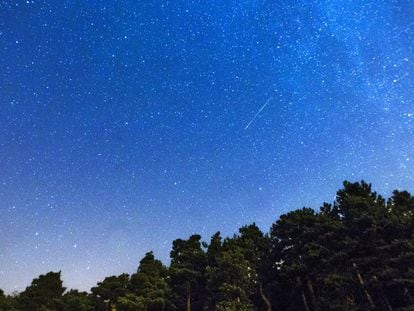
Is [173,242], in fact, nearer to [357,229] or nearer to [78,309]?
[78,309]

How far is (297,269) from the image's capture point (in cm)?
3603

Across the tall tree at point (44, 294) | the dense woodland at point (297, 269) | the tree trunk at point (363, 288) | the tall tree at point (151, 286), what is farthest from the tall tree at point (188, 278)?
the tree trunk at point (363, 288)

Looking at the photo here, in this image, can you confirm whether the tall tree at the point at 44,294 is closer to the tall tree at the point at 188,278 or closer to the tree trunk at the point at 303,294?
the tall tree at the point at 188,278

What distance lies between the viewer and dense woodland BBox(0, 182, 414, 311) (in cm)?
3100

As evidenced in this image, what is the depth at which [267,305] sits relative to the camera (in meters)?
39.8

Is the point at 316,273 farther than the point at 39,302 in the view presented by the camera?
No

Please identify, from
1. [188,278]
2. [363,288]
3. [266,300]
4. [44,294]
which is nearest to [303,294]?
[266,300]

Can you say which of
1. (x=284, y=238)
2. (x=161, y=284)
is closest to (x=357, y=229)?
(x=284, y=238)

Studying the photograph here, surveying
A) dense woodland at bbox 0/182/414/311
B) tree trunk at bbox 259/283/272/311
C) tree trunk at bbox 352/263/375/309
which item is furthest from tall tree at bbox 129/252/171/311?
tree trunk at bbox 352/263/375/309

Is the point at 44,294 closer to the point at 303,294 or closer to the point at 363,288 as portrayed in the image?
the point at 303,294

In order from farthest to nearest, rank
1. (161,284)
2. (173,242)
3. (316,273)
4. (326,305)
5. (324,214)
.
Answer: (173,242) → (161,284) → (324,214) → (316,273) → (326,305)

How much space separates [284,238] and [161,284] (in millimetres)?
16362

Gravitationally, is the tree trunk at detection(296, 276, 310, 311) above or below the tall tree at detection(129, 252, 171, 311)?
below

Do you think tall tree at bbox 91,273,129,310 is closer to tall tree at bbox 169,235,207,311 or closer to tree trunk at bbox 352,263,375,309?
tall tree at bbox 169,235,207,311
